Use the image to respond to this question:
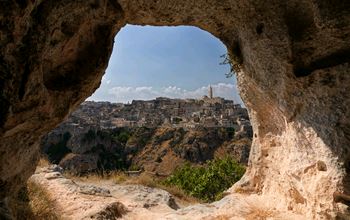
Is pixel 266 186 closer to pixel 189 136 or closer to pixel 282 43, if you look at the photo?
Answer: pixel 282 43

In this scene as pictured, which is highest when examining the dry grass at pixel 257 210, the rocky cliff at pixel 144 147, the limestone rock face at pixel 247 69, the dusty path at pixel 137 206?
the limestone rock face at pixel 247 69

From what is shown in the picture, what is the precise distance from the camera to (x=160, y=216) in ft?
31.8

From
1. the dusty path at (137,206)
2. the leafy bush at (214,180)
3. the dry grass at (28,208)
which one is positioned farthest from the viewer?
the leafy bush at (214,180)

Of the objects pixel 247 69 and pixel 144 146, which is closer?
pixel 247 69

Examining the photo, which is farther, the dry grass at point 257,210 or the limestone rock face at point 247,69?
the dry grass at point 257,210

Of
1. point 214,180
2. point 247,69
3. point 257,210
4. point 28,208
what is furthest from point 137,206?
point 214,180

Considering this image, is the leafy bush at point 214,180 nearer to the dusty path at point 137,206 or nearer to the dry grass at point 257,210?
the dusty path at point 137,206

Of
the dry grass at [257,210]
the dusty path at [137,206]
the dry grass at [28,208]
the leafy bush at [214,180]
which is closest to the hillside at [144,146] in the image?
the leafy bush at [214,180]

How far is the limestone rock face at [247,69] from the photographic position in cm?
445

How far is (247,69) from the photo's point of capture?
8.77 m

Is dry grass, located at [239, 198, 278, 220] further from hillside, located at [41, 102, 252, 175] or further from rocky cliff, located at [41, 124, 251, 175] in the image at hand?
hillside, located at [41, 102, 252, 175]

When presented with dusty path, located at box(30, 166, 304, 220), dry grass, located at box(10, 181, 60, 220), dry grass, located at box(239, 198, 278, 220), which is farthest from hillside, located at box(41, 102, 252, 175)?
dry grass, located at box(10, 181, 60, 220)

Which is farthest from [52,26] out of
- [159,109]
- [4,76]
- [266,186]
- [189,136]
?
[159,109]

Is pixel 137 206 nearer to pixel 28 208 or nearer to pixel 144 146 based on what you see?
pixel 28 208
